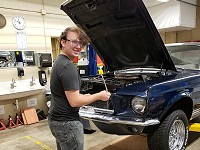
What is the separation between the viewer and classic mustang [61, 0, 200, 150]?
2.06m

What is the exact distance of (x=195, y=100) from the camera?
2.59m

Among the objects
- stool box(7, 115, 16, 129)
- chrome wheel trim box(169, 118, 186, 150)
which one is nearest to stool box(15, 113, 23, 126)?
stool box(7, 115, 16, 129)

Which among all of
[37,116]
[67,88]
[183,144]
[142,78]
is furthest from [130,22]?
[37,116]

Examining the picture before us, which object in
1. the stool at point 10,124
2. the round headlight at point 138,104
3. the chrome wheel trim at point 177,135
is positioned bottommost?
the stool at point 10,124

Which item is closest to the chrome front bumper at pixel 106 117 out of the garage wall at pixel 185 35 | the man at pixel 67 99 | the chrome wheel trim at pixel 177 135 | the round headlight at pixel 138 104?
the round headlight at pixel 138 104

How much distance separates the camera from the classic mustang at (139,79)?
6.76 feet

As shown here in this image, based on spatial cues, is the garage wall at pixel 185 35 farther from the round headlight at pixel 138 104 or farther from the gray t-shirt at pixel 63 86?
the gray t-shirt at pixel 63 86

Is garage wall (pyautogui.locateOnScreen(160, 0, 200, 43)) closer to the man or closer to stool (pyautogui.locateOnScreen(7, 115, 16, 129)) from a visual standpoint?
stool (pyautogui.locateOnScreen(7, 115, 16, 129))

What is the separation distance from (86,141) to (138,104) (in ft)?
5.15

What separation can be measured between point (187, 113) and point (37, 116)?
141 inches

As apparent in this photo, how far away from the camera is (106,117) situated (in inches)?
84.0

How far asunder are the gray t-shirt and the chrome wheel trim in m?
1.37

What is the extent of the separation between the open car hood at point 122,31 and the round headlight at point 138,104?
791 mm

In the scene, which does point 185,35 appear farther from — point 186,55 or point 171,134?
point 171,134
